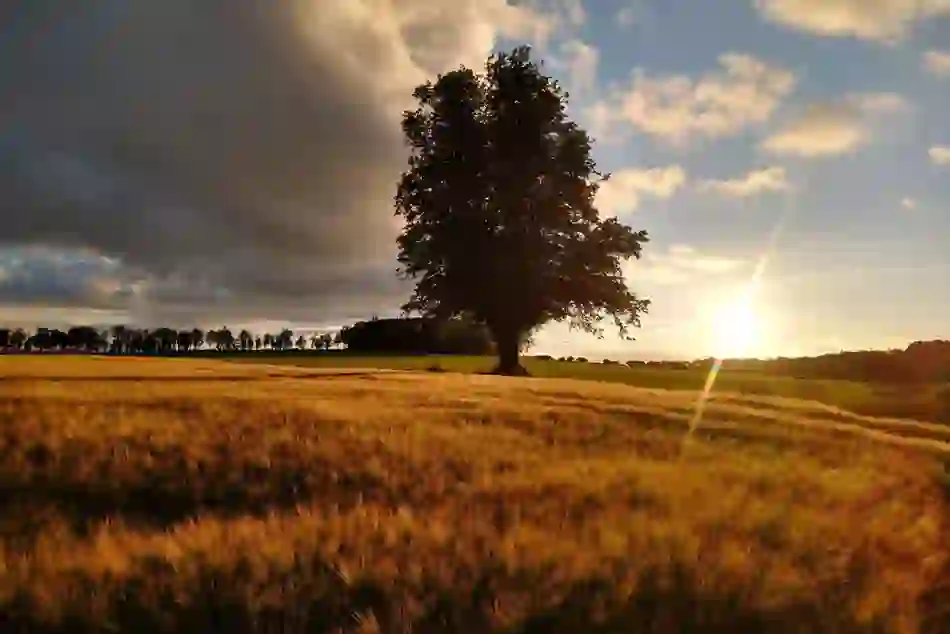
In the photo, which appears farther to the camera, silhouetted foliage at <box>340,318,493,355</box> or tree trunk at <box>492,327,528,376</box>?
silhouetted foliage at <box>340,318,493,355</box>

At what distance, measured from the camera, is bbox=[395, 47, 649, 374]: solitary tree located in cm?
3753

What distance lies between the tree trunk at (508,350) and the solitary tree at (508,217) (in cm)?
6

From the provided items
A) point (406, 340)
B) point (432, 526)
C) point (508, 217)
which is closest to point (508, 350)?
point (508, 217)

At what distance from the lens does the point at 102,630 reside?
4664 millimetres

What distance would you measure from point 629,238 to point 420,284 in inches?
437

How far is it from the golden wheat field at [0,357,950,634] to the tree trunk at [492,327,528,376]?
80.8ft

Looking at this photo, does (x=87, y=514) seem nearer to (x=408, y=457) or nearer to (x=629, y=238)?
(x=408, y=457)

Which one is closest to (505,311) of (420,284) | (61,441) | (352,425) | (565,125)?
(420,284)

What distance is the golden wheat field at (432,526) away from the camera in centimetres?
505

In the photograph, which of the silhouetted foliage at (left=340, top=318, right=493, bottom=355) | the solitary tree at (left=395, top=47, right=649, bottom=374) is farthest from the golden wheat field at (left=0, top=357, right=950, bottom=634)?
the silhouetted foliage at (left=340, top=318, right=493, bottom=355)

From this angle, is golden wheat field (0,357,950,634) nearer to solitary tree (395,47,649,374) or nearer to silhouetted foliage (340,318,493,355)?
solitary tree (395,47,649,374)

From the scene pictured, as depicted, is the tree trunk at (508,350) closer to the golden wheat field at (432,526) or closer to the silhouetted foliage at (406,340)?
the golden wheat field at (432,526)

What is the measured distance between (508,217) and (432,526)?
32069mm

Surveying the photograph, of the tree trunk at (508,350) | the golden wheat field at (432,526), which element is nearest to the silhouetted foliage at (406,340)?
the tree trunk at (508,350)
